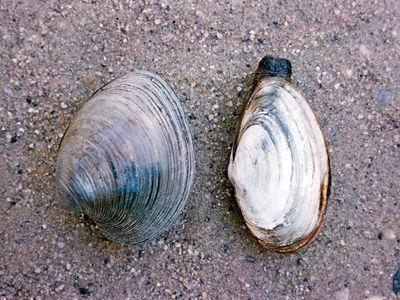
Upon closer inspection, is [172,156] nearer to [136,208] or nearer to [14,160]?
[136,208]

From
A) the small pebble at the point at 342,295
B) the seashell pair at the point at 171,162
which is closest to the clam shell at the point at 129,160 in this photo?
the seashell pair at the point at 171,162

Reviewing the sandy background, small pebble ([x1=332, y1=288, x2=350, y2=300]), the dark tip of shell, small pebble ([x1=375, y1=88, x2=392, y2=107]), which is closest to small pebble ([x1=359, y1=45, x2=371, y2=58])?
the sandy background

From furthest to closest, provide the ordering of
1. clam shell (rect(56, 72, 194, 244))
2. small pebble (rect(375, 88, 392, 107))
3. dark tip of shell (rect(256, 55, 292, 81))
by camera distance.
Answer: small pebble (rect(375, 88, 392, 107))
dark tip of shell (rect(256, 55, 292, 81))
clam shell (rect(56, 72, 194, 244))

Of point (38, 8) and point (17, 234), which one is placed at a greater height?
point (38, 8)

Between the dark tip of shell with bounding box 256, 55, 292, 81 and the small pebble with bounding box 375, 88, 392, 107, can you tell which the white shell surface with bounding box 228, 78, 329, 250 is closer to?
the dark tip of shell with bounding box 256, 55, 292, 81

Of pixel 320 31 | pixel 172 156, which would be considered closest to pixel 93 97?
pixel 172 156

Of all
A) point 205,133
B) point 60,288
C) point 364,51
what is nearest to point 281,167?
point 205,133

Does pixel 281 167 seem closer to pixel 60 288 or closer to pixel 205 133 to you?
pixel 205 133
